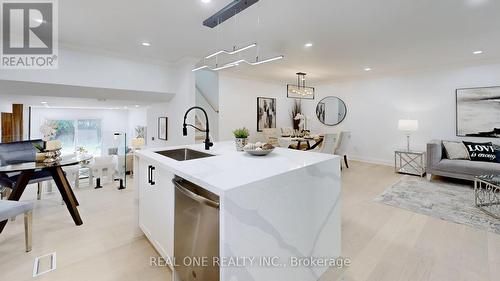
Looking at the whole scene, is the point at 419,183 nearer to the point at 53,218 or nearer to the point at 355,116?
the point at 355,116

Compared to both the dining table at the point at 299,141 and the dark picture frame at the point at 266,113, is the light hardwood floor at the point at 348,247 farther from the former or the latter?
the dark picture frame at the point at 266,113

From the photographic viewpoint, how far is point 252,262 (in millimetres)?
1225

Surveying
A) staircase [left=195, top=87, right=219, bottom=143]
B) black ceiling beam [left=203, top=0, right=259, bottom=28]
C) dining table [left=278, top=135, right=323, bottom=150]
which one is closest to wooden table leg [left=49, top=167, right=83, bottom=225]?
black ceiling beam [left=203, top=0, right=259, bottom=28]

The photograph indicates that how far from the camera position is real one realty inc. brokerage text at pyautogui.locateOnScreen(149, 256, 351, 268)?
1161 mm

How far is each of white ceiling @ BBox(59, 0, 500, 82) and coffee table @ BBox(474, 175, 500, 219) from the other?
204 centimetres

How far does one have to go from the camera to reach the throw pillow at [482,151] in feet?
13.2

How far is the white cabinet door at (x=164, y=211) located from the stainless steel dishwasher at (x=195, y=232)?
0.13m

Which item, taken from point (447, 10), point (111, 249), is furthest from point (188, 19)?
point (447, 10)

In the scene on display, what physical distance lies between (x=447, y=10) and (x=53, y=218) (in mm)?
5393

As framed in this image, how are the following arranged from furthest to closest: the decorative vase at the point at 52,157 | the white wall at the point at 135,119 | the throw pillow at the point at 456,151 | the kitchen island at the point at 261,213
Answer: the white wall at the point at 135,119 → the throw pillow at the point at 456,151 → the decorative vase at the point at 52,157 → the kitchen island at the point at 261,213

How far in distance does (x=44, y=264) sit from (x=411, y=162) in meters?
6.46

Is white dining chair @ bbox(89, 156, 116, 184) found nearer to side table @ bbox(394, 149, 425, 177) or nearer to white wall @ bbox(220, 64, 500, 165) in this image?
white wall @ bbox(220, 64, 500, 165)

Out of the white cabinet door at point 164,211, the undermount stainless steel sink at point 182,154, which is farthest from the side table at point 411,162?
the white cabinet door at point 164,211

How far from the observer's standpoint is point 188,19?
265 cm
